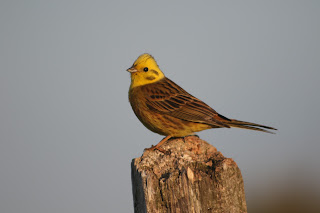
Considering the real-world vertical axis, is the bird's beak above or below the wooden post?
above

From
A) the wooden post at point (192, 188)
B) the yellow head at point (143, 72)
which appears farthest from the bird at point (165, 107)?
the wooden post at point (192, 188)

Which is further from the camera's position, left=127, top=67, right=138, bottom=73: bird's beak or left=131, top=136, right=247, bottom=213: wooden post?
left=127, top=67, right=138, bottom=73: bird's beak

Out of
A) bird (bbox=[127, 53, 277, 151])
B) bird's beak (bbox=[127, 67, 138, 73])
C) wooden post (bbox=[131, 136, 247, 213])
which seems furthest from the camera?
bird's beak (bbox=[127, 67, 138, 73])

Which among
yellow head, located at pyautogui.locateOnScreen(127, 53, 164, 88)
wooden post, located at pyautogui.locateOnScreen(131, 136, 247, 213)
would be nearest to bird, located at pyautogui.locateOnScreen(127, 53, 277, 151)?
yellow head, located at pyautogui.locateOnScreen(127, 53, 164, 88)

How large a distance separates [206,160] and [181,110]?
2874 millimetres

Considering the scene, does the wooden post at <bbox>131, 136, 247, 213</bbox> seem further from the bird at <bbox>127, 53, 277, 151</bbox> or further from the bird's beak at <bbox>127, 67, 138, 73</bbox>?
the bird's beak at <bbox>127, 67, 138, 73</bbox>

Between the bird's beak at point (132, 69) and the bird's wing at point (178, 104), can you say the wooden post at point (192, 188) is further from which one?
the bird's beak at point (132, 69)

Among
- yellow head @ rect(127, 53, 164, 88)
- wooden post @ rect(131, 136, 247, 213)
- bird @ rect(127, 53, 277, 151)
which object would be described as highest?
yellow head @ rect(127, 53, 164, 88)

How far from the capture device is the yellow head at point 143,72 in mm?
6934

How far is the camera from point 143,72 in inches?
275

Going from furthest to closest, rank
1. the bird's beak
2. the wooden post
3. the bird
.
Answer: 1. the bird's beak
2. the bird
3. the wooden post

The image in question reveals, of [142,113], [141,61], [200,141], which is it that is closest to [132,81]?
[141,61]

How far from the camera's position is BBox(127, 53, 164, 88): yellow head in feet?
22.7

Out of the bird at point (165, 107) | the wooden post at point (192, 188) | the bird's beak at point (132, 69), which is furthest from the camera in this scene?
the bird's beak at point (132, 69)
